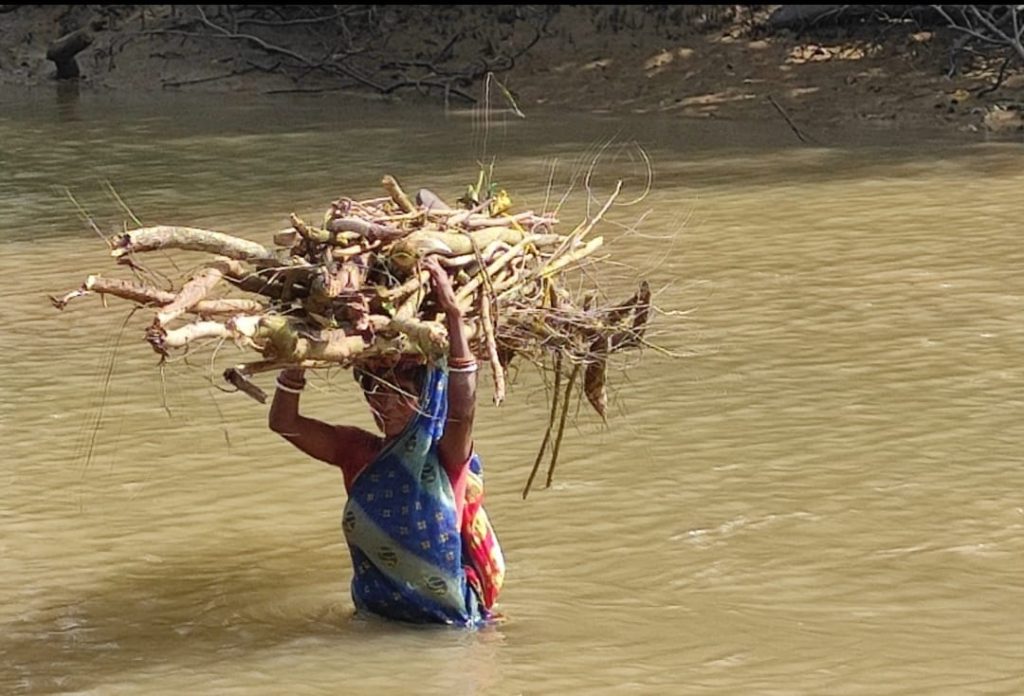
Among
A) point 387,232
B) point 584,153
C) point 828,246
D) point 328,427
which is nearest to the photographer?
point 387,232

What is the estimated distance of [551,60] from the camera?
1764cm

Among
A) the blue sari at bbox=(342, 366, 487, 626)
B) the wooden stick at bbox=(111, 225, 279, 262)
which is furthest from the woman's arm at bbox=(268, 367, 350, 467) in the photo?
the wooden stick at bbox=(111, 225, 279, 262)

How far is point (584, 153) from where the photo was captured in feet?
44.1

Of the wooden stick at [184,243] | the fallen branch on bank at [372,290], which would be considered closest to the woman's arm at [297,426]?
the fallen branch on bank at [372,290]

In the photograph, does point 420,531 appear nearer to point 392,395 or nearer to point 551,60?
point 392,395

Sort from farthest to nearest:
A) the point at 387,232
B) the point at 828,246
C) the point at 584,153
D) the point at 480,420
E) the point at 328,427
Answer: the point at 584,153, the point at 828,246, the point at 480,420, the point at 328,427, the point at 387,232

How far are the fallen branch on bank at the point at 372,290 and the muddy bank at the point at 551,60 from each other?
9.68 m

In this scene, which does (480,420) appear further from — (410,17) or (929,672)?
(410,17)

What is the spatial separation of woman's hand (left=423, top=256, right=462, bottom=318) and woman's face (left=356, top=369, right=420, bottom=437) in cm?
23

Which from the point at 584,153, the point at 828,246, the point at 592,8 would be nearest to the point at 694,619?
the point at 828,246

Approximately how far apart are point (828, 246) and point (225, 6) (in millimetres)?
10721

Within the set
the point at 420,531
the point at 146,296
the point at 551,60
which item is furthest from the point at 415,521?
the point at 551,60

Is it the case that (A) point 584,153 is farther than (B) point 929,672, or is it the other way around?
(A) point 584,153

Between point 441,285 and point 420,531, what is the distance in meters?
0.58
